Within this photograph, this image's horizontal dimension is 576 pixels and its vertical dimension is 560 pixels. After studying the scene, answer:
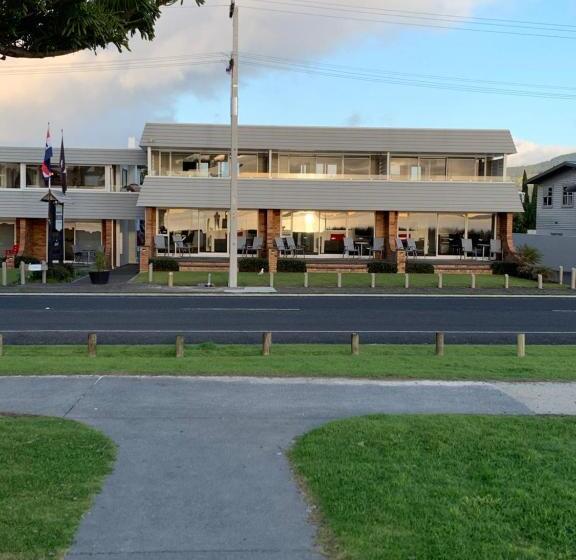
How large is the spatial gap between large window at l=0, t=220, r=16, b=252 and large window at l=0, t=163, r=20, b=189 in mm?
2455

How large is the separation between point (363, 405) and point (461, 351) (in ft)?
18.6

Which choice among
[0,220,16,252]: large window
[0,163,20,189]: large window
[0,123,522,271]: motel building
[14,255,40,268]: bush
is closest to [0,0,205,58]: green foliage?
[0,123,522,271]: motel building

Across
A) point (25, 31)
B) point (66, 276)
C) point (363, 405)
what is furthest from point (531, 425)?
point (66, 276)

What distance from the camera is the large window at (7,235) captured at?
133 feet

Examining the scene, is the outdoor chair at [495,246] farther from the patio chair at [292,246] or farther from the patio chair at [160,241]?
the patio chair at [160,241]

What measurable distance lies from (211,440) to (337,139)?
31.0 meters

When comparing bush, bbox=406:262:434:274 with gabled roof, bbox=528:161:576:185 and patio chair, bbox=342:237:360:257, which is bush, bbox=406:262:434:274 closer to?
patio chair, bbox=342:237:360:257

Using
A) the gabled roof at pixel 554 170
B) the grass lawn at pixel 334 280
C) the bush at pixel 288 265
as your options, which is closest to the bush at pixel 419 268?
the grass lawn at pixel 334 280

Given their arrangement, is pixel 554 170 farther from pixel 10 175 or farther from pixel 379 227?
pixel 10 175

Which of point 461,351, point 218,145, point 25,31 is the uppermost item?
point 218,145

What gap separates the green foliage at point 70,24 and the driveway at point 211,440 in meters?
3.41

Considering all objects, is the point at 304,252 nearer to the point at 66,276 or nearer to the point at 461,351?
the point at 66,276

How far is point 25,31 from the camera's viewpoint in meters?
6.20

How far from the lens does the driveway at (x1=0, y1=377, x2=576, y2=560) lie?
456cm
